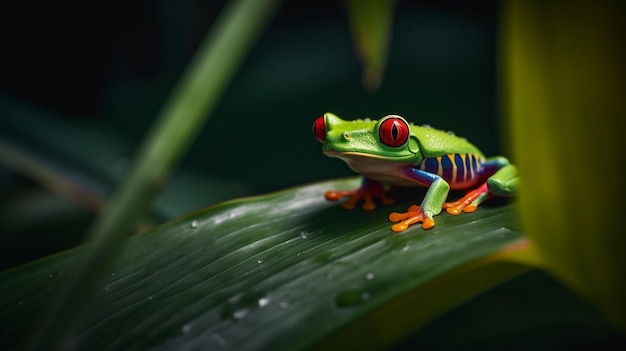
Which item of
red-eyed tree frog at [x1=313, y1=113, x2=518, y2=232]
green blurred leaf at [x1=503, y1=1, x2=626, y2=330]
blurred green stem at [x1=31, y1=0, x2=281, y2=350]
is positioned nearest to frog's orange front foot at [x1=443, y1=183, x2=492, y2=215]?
red-eyed tree frog at [x1=313, y1=113, x2=518, y2=232]

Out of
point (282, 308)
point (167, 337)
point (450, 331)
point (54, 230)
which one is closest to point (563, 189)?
point (282, 308)

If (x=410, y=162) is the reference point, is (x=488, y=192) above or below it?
below

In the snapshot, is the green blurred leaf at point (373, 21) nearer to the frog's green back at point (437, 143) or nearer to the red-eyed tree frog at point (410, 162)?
the red-eyed tree frog at point (410, 162)

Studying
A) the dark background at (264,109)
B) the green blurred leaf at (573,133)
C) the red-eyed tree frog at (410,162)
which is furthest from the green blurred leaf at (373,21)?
the dark background at (264,109)

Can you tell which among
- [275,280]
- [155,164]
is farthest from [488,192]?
[155,164]

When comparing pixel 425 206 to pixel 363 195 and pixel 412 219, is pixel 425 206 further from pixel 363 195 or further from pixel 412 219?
pixel 363 195

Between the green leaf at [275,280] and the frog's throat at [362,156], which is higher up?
the frog's throat at [362,156]

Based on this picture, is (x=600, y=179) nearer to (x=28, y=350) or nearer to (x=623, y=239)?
(x=623, y=239)
